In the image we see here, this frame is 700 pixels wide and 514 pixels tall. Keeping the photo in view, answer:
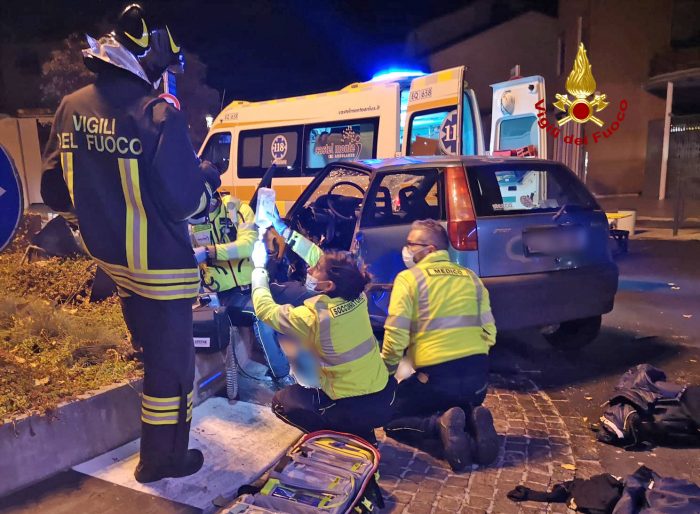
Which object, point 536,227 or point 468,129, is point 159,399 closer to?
point 536,227

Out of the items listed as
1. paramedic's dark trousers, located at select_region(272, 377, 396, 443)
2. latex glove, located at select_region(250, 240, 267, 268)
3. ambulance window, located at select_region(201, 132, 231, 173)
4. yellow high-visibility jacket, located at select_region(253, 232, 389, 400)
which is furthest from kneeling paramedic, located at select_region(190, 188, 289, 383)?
ambulance window, located at select_region(201, 132, 231, 173)

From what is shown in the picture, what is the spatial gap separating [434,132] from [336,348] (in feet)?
21.4

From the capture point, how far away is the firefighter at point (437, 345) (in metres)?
3.54

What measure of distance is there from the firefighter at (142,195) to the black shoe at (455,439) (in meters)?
1.45

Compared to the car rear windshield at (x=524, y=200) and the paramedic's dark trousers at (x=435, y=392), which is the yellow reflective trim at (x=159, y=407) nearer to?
the paramedic's dark trousers at (x=435, y=392)

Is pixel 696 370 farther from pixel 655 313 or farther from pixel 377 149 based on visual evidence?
pixel 377 149

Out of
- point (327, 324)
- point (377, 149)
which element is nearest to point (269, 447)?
point (327, 324)

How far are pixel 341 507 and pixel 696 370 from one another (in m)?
3.80

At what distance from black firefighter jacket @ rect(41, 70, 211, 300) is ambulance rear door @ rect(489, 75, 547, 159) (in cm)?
684

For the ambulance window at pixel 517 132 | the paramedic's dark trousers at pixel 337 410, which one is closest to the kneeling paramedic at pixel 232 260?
the paramedic's dark trousers at pixel 337 410

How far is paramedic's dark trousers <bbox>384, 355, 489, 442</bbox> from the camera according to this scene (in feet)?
11.7

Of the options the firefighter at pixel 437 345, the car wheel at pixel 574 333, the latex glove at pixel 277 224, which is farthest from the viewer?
the car wheel at pixel 574 333

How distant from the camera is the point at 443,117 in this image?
8.56 m

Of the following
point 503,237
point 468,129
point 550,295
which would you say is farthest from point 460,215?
point 468,129
